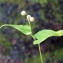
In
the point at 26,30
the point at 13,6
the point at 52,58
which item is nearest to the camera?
the point at 26,30

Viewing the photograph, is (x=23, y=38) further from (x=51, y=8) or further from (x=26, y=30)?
(x=26, y=30)

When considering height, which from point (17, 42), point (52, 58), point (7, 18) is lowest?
point (52, 58)

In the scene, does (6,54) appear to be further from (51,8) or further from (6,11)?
(51,8)

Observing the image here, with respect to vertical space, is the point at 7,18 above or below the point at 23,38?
above

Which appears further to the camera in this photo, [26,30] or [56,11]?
[56,11]

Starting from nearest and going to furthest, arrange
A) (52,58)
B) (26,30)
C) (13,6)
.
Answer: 1. (26,30)
2. (52,58)
3. (13,6)

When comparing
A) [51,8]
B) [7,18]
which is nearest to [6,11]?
[7,18]
